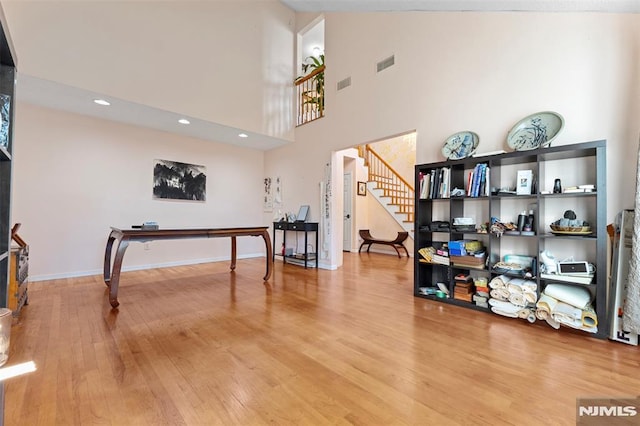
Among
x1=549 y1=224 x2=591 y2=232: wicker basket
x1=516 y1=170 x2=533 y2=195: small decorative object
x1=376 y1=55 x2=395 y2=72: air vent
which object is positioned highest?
x1=376 y1=55 x2=395 y2=72: air vent

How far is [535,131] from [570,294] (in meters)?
1.51

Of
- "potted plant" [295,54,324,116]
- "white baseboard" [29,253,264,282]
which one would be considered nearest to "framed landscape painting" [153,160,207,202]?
"white baseboard" [29,253,264,282]

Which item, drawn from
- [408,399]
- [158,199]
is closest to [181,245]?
[158,199]

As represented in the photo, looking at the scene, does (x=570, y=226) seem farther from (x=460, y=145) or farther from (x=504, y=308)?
(x=460, y=145)

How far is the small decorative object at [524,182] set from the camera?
2.57 metres

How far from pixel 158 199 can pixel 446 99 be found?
4.94m

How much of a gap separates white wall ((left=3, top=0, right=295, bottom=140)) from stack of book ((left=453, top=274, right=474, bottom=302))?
13.5ft

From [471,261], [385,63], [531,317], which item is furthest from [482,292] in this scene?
[385,63]

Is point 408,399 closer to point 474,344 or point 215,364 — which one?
point 474,344

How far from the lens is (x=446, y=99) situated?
3307 mm

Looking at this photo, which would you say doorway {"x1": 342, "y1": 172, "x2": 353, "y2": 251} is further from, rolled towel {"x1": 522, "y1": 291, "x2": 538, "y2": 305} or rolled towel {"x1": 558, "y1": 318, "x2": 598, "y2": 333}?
rolled towel {"x1": 558, "y1": 318, "x2": 598, "y2": 333}

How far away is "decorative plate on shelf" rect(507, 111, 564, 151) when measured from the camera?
2.48m

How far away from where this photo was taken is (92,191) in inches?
169

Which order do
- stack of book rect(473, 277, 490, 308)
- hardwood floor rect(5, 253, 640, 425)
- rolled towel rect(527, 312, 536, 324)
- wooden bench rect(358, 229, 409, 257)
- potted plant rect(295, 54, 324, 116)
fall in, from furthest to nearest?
wooden bench rect(358, 229, 409, 257)
potted plant rect(295, 54, 324, 116)
stack of book rect(473, 277, 490, 308)
rolled towel rect(527, 312, 536, 324)
hardwood floor rect(5, 253, 640, 425)
